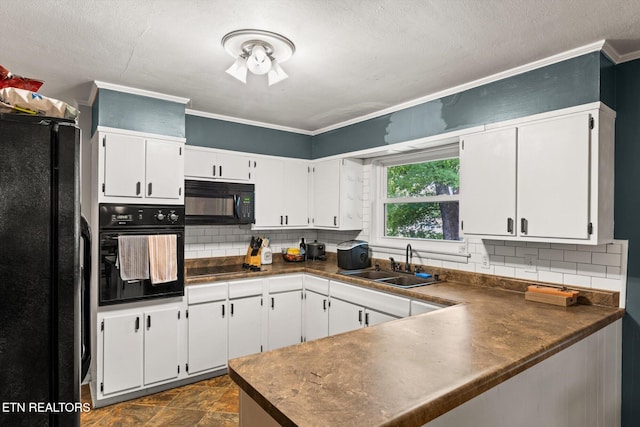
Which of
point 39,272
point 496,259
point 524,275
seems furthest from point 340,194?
point 39,272

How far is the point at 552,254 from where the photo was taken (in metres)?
2.54

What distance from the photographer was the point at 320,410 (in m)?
1.05

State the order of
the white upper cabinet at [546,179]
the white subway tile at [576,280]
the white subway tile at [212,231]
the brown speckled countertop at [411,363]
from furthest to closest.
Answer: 1. the white subway tile at [212,231]
2. the white subway tile at [576,280]
3. the white upper cabinet at [546,179]
4. the brown speckled countertop at [411,363]

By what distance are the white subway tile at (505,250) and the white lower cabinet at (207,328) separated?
7.67 feet

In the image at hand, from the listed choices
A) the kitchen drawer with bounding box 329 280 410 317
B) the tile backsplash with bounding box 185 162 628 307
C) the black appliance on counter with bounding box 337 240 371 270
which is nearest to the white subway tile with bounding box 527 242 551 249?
the tile backsplash with bounding box 185 162 628 307

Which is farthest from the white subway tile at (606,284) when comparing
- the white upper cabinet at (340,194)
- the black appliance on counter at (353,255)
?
the white upper cabinet at (340,194)

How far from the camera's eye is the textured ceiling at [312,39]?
1.80 m

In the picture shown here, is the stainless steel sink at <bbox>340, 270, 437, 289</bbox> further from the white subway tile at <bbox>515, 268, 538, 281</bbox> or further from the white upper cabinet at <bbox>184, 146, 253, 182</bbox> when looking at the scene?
the white upper cabinet at <bbox>184, 146, 253, 182</bbox>

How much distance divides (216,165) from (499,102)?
2.52m

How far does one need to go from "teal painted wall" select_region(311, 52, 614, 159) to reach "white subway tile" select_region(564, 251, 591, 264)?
3.14 feet

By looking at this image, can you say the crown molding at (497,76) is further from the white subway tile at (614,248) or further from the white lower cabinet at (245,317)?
the white lower cabinet at (245,317)

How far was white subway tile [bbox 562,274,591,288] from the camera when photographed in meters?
2.38

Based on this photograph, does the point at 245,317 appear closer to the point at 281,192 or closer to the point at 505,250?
the point at 281,192

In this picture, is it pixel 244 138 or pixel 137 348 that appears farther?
pixel 244 138
